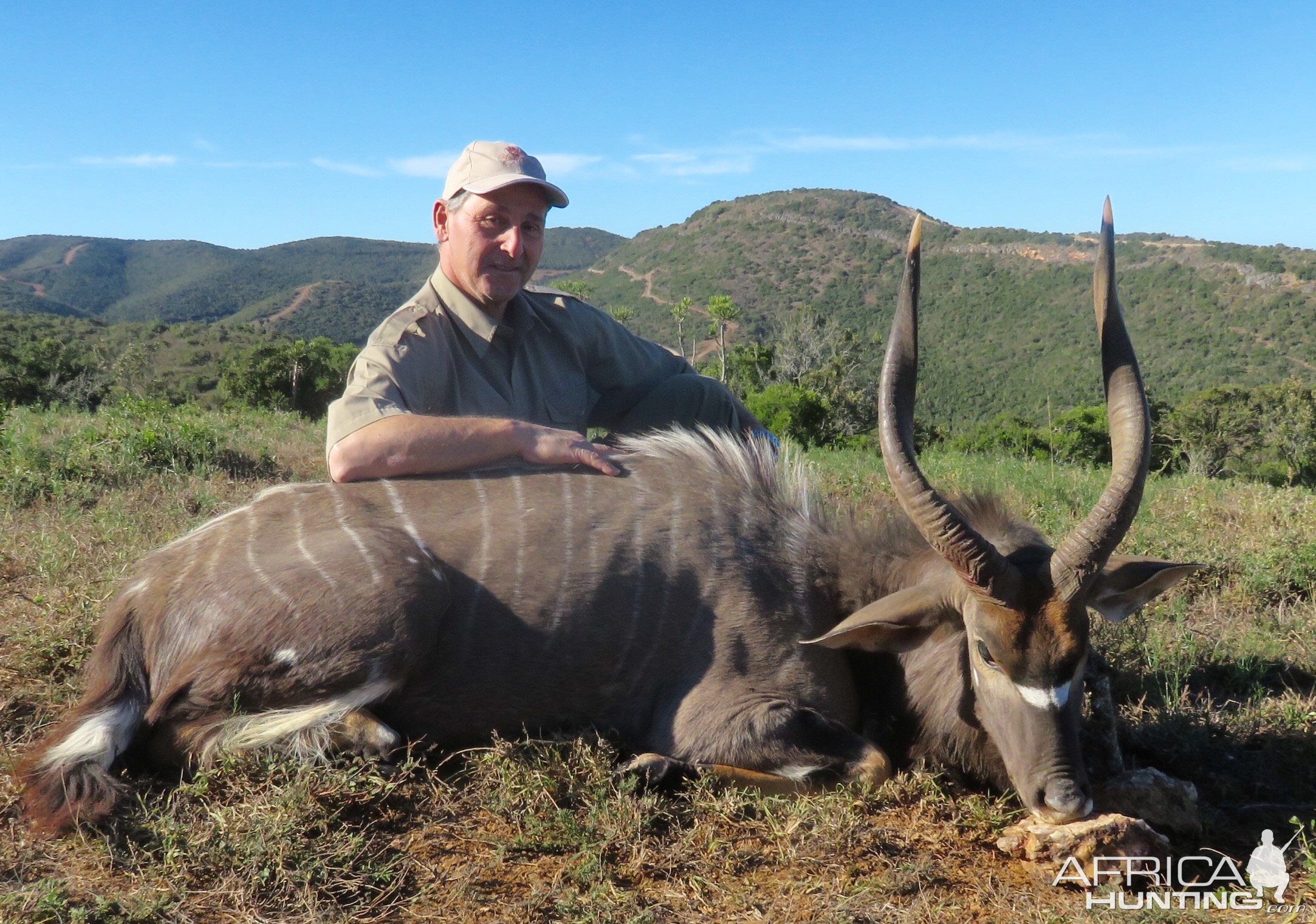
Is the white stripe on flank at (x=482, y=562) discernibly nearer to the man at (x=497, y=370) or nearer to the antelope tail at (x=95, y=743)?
the man at (x=497, y=370)

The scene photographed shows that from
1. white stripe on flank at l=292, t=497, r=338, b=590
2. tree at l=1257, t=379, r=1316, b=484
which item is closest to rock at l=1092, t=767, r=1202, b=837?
white stripe on flank at l=292, t=497, r=338, b=590

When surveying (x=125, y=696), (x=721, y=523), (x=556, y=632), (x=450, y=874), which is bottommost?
(x=450, y=874)

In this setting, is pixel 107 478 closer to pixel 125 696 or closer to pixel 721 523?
pixel 125 696

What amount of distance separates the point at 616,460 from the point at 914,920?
190 cm

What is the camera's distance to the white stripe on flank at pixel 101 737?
2.75 metres

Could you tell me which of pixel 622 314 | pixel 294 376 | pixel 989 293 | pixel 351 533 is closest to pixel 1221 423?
pixel 622 314

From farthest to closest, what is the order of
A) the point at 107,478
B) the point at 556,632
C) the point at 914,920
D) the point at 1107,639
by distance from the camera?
the point at 107,478 → the point at 1107,639 → the point at 556,632 → the point at 914,920

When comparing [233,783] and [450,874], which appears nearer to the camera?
[450,874]

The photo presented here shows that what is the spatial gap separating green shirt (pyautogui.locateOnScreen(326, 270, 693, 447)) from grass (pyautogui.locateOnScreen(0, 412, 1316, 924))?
133cm

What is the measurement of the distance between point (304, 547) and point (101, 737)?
0.78 metres

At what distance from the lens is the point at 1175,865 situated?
107 inches

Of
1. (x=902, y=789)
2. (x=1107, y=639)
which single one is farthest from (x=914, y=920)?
(x=1107, y=639)

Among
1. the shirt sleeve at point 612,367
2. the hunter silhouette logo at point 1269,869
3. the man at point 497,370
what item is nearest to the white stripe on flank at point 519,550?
the man at point 497,370

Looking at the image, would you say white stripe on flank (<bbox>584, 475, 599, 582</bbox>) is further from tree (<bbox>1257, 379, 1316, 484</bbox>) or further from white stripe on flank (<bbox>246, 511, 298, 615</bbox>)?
tree (<bbox>1257, 379, 1316, 484</bbox>)
